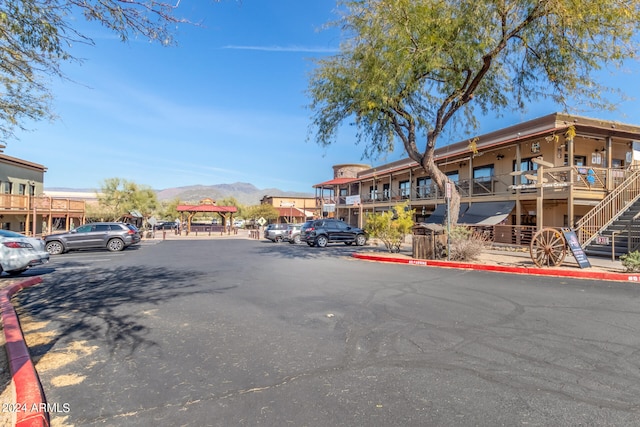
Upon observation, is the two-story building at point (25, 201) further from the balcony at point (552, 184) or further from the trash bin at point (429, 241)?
the balcony at point (552, 184)

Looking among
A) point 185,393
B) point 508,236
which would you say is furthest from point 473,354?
point 508,236

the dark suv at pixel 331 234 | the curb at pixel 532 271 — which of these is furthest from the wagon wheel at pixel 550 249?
the dark suv at pixel 331 234

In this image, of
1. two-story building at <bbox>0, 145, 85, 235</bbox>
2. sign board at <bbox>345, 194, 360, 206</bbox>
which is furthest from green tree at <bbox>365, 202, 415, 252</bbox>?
two-story building at <bbox>0, 145, 85, 235</bbox>

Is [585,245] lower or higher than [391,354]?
higher

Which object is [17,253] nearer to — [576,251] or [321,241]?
[321,241]

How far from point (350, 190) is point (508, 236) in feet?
90.4

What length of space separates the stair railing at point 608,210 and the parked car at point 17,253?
61.2 feet

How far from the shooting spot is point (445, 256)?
13.3m

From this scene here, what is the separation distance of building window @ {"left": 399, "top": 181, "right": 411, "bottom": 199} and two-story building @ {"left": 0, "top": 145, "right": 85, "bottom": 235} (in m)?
30.1

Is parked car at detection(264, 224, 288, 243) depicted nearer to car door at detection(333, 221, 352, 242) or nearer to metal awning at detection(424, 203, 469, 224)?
car door at detection(333, 221, 352, 242)

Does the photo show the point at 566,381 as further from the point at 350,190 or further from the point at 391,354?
the point at 350,190

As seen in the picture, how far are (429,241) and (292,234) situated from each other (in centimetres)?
1534

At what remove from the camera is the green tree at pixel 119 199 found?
44.3m

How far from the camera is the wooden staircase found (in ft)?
45.0
